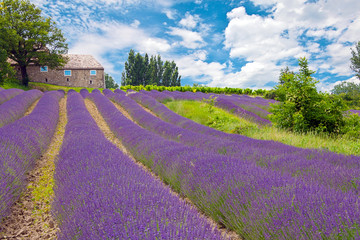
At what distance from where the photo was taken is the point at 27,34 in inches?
910

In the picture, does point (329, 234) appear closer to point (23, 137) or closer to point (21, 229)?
point (21, 229)

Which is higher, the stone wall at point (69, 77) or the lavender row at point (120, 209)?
the stone wall at point (69, 77)

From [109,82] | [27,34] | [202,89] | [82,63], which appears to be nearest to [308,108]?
[202,89]

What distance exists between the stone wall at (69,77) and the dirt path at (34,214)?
29574 mm

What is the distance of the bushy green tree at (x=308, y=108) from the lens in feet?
23.4

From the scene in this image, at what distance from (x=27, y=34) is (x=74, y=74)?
8.62 metres

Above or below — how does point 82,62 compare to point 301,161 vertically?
above

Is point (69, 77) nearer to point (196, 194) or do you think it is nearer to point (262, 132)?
point (262, 132)

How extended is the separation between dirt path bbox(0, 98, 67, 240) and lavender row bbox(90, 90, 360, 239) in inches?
68.5

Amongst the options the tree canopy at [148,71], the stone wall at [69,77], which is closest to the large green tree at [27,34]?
the stone wall at [69,77]

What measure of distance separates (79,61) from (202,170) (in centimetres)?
3452

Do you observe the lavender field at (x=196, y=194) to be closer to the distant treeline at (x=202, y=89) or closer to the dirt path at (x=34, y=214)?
the dirt path at (x=34, y=214)

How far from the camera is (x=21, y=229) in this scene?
9.13ft

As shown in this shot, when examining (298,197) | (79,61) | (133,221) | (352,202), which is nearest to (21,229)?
(133,221)
